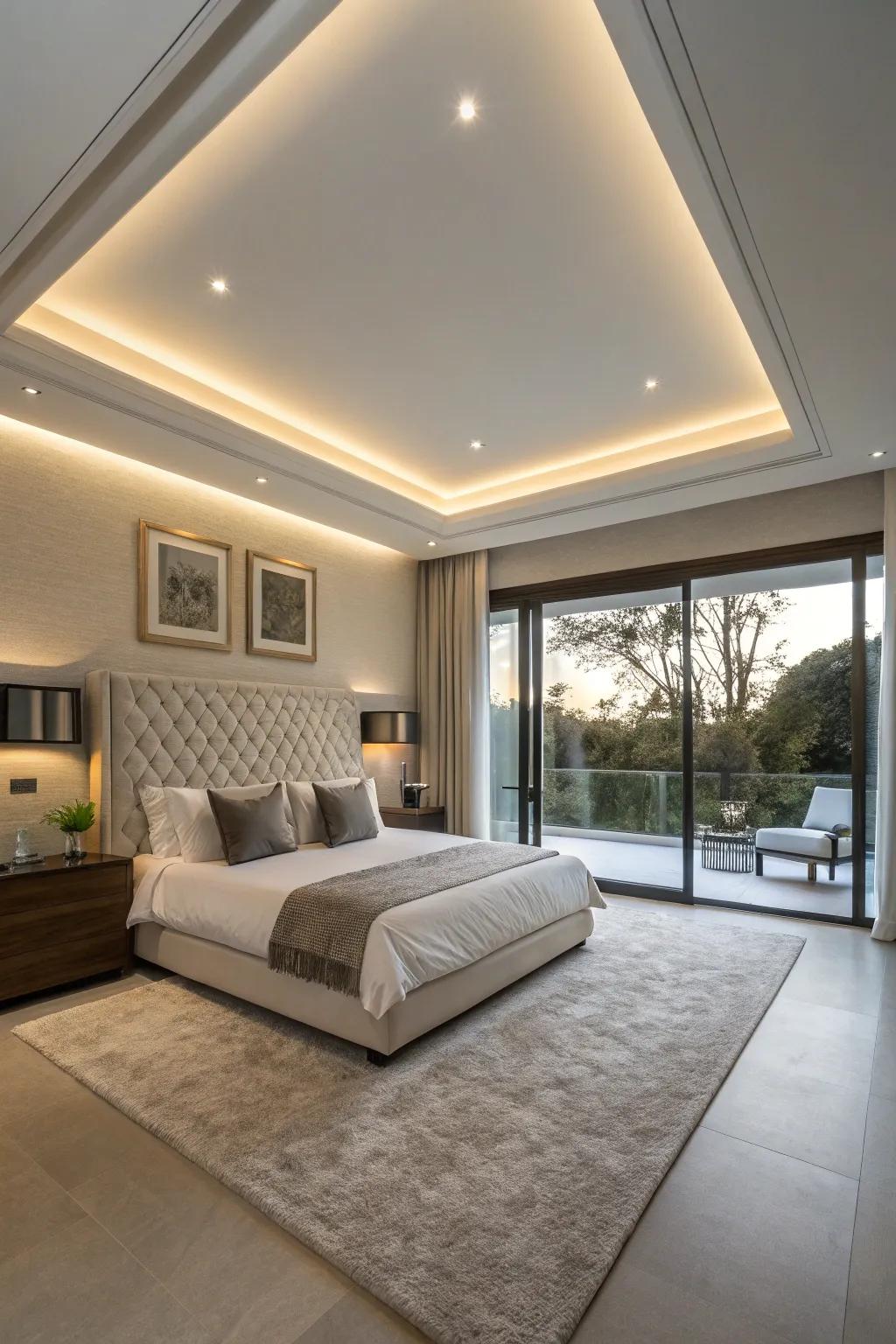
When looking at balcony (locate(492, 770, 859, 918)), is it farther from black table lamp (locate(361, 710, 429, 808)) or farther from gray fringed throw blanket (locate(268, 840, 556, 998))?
gray fringed throw blanket (locate(268, 840, 556, 998))

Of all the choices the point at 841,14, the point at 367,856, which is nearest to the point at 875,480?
the point at 841,14

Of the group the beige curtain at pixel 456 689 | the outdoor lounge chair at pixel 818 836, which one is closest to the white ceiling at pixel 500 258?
the beige curtain at pixel 456 689

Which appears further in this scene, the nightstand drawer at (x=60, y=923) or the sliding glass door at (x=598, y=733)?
the sliding glass door at (x=598, y=733)

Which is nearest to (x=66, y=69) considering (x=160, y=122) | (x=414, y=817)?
(x=160, y=122)

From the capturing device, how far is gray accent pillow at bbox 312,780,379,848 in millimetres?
4480

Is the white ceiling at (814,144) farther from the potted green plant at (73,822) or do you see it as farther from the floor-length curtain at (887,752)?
the potted green plant at (73,822)

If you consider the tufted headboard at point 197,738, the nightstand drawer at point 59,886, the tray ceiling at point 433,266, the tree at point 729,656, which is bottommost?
the nightstand drawer at point 59,886

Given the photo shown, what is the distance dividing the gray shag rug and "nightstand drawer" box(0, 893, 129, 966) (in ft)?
1.17

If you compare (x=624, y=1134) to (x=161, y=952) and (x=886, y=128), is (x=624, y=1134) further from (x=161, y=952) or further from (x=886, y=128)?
(x=886, y=128)

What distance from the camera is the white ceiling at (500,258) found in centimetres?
188

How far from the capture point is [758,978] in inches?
146

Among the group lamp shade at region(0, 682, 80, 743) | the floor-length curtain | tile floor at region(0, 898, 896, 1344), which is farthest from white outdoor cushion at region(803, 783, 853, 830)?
lamp shade at region(0, 682, 80, 743)

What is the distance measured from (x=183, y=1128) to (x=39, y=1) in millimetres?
3103

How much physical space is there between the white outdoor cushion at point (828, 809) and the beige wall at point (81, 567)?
12.9ft
